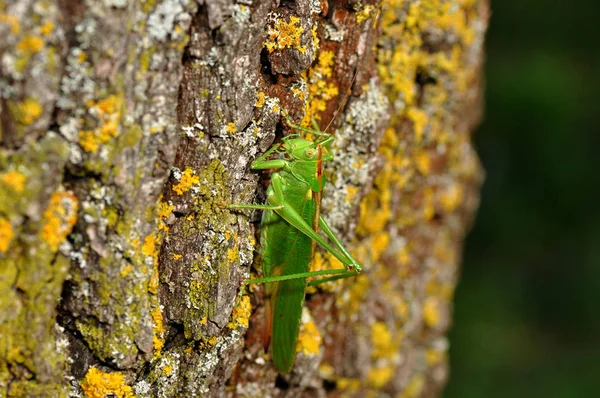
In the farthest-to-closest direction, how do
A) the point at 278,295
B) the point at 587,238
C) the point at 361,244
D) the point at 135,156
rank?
the point at 587,238 → the point at 361,244 → the point at 278,295 → the point at 135,156

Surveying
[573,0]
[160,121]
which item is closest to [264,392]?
[160,121]

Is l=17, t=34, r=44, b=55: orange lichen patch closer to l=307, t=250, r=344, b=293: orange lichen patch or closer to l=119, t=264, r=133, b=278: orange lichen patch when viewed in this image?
l=119, t=264, r=133, b=278: orange lichen patch

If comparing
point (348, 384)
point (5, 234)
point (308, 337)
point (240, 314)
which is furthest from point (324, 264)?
point (5, 234)

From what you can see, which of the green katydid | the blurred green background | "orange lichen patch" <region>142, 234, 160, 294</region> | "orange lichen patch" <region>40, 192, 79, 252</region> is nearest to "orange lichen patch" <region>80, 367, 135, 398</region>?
"orange lichen patch" <region>142, 234, 160, 294</region>

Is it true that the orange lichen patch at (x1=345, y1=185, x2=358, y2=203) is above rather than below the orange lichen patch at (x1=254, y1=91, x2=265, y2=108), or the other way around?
below

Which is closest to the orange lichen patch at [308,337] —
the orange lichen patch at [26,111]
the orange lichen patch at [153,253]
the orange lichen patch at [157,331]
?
the orange lichen patch at [157,331]

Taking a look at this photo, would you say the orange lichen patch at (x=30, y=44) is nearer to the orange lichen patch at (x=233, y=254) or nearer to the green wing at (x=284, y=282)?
the orange lichen patch at (x=233, y=254)

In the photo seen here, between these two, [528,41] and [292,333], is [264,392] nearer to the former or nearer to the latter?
[292,333]
